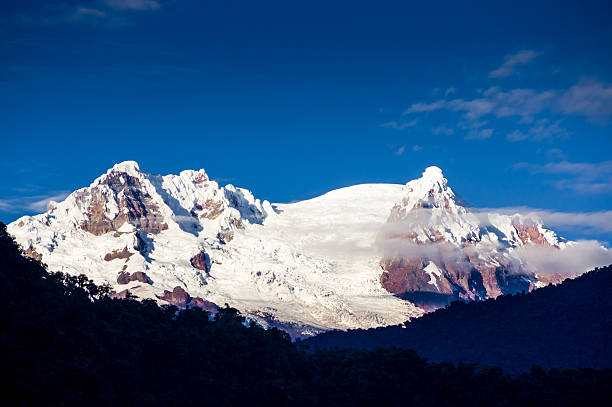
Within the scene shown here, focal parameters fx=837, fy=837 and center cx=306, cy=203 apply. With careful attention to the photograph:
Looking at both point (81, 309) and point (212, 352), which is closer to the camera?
point (81, 309)

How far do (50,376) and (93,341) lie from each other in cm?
2072

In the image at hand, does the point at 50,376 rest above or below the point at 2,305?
below

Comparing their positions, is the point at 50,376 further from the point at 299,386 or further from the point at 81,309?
the point at 299,386

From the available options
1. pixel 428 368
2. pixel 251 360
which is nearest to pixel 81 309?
pixel 251 360

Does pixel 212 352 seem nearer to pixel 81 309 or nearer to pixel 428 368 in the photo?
pixel 81 309

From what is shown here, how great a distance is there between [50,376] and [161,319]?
6491 centimetres

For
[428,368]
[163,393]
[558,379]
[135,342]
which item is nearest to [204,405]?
[163,393]

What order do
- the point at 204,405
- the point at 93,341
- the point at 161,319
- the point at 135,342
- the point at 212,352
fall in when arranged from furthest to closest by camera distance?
the point at 161,319, the point at 212,352, the point at 135,342, the point at 204,405, the point at 93,341

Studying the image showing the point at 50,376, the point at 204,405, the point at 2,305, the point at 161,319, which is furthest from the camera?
the point at 161,319


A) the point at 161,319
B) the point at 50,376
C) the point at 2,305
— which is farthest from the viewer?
the point at 161,319

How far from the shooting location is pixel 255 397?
489 feet

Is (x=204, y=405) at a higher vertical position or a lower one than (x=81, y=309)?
lower

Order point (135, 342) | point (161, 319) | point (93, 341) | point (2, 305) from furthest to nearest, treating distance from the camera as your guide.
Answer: point (161, 319) < point (135, 342) < point (93, 341) < point (2, 305)

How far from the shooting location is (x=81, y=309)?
139125mm
